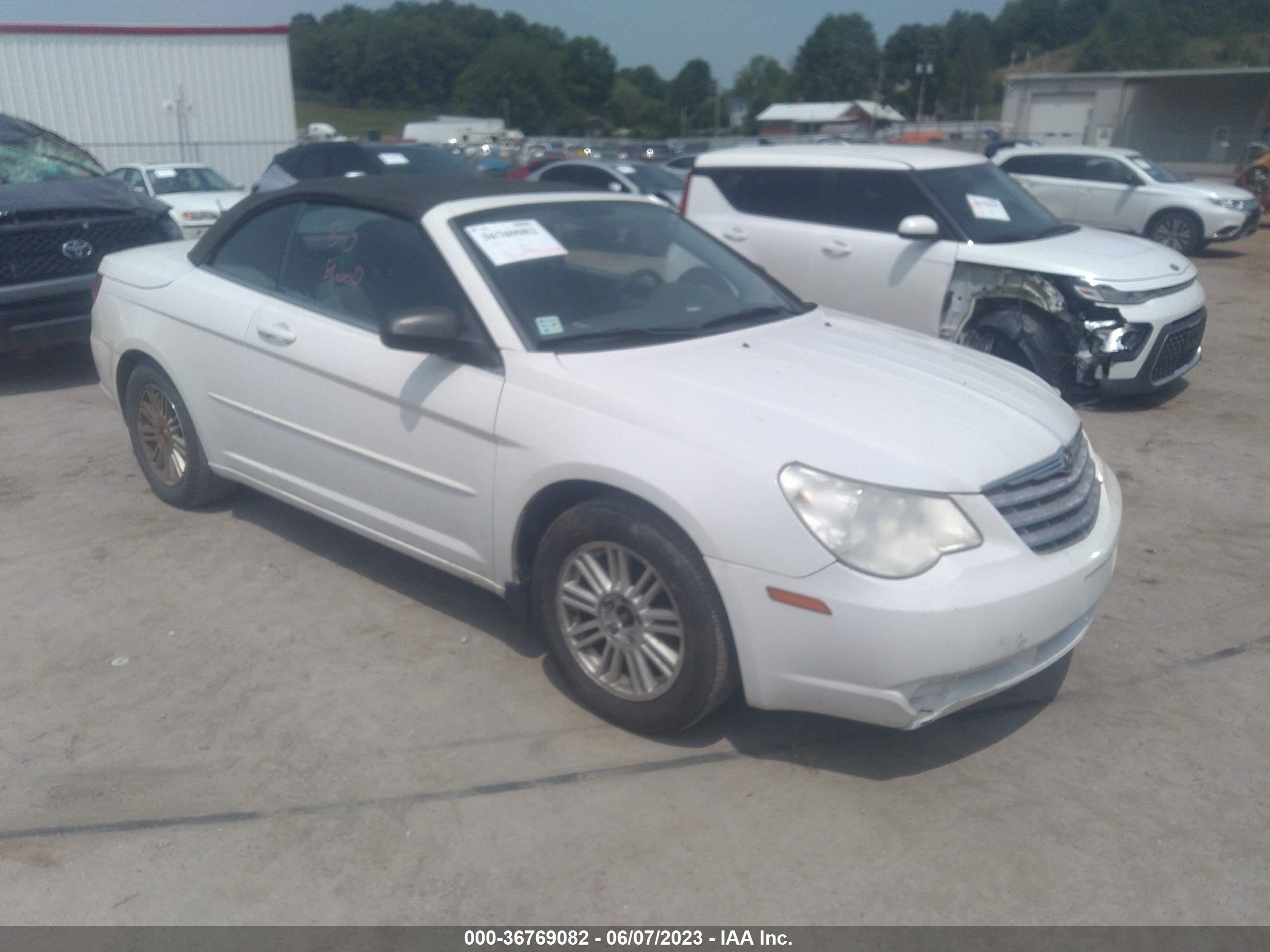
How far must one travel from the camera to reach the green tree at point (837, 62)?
11706 cm

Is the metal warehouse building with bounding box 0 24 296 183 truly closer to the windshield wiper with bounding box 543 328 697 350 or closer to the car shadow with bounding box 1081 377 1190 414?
the car shadow with bounding box 1081 377 1190 414

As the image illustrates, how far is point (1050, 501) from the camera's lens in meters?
3.29

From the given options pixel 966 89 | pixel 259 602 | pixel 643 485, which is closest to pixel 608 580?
pixel 643 485

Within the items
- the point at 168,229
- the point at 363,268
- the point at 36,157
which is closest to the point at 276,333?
the point at 363,268

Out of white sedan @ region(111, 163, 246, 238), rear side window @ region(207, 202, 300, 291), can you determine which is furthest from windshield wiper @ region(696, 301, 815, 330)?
white sedan @ region(111, 163, 246, 238)

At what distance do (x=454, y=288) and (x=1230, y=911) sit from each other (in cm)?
298

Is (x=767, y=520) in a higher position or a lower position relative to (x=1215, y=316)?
higher

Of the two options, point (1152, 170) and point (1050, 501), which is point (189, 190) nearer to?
point (1152, 170)

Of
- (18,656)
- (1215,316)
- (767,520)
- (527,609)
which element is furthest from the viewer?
(1215,316)

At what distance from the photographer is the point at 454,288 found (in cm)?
382

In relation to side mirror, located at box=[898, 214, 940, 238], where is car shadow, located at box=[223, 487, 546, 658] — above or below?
below

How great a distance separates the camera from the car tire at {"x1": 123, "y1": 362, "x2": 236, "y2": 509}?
16.1 feet

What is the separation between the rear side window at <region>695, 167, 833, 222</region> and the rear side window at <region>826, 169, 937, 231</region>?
0.08 meters

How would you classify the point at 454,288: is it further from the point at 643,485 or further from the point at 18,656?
the point at 18,656
